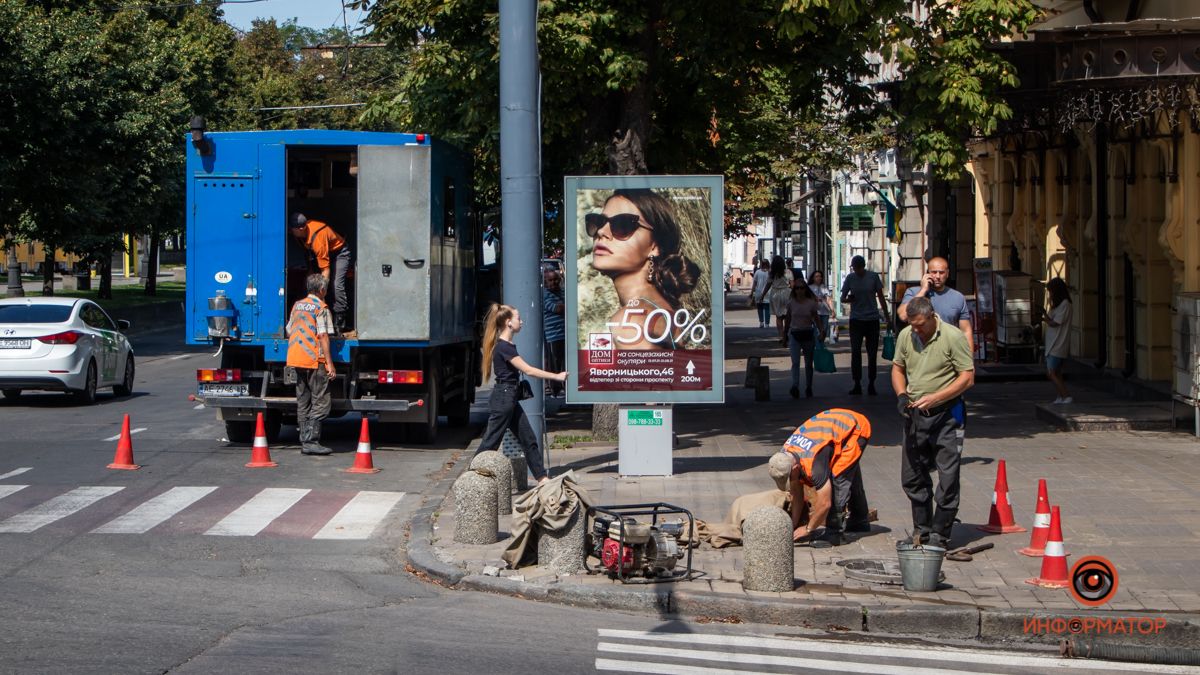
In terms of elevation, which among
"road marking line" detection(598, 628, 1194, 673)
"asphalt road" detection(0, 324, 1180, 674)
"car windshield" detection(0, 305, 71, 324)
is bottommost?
"road marking line" detection(598, 628, 1194, 673)

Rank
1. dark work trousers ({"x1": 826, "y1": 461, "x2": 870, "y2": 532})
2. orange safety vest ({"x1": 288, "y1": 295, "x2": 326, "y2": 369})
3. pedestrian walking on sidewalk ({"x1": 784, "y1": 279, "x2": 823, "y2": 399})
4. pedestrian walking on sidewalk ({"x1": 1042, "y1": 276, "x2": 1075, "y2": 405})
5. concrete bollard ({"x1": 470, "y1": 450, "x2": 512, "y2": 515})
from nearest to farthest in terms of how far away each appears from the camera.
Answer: dark work trousers ({"x1": 826, "y1": 461, "x2": 870, "y2": 532}), concrete bollard ({"x1": 470, "y1": 450, "x2": 512, "y2": 515}), orange safety vest ({"x1": 288, "y1": 295, "x2": 326, "y2": 369}), pedestrian walking on sidewalk ({"x1": 1042, "y1": 276, "x2": 1075, "y2": 405}), pedestrian walking on sidewalk ({"x1": 784, "y1": 279, "x2": 823, "y2": 399})

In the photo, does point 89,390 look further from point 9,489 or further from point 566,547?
point 566,547

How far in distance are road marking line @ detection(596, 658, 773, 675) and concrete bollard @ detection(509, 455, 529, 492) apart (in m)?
5.39

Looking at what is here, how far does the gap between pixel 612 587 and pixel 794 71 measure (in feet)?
29.7

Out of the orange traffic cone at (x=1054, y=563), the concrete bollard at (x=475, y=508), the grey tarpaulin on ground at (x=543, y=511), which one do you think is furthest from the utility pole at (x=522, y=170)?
the orange traffic cone at (x=1054, y=563)

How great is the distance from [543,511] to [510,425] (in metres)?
3.42

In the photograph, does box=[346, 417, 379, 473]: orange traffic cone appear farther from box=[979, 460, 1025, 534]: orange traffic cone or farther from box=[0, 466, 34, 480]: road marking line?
box=[979, 460, 1025, 534]: orange traffic cone

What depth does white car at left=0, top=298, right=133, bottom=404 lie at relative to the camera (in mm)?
19609

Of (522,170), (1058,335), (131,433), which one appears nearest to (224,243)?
(131,433)

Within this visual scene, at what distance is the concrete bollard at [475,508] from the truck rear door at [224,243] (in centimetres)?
645

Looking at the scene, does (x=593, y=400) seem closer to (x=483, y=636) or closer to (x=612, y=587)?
(x=612, y=587)

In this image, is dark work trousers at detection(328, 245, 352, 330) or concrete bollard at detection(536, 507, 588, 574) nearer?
concrete bollard at detection(536, 507, 588, 574)

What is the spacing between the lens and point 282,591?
8750 mm

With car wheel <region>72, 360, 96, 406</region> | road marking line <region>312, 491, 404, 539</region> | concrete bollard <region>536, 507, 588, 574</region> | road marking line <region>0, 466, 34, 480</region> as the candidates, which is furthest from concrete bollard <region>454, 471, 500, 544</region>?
car wheel <region>72, 360, 96, 406</region>
